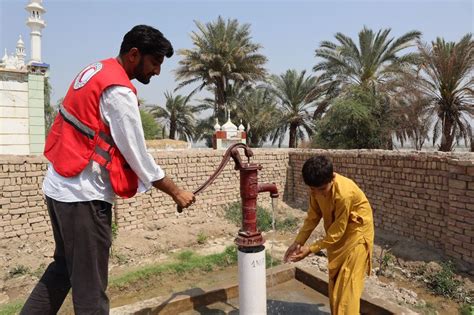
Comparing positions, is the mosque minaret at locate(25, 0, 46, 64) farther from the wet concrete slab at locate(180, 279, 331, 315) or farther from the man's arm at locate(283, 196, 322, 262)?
the man's arm at locate(283, 196, 322, 262)

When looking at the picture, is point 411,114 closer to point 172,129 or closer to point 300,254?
point 300,254

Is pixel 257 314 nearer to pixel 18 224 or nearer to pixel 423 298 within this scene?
pixel 423 298

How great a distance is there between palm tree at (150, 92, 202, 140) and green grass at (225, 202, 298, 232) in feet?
48.9

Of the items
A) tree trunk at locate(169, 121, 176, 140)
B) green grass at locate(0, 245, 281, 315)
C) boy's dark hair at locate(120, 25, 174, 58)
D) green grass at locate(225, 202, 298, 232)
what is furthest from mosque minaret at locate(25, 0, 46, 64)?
tree trunk at locate(169, 121, 176, 140)

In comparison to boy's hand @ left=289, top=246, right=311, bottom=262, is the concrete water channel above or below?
below

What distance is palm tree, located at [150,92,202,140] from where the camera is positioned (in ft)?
76.4

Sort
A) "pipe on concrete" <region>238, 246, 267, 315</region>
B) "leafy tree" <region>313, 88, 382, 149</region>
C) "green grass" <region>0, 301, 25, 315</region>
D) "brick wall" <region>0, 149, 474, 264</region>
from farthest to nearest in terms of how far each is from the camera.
→ "leafy tree" <region>313, 88, 382, 149</region>, "brick wall" <region>0, 149, 474, 264</region>, "green grass" <region>0, 301, 25, 315</region>, "pipe on concrete" <region>238, 246, 267, 315</region>

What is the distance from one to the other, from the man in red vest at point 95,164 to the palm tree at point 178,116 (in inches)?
850

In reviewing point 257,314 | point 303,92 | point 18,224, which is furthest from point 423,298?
point 303,92

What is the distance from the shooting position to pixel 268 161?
980 cm

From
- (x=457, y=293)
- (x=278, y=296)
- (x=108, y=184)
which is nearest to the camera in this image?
(x=108, y=184)

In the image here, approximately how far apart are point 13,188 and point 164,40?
5357 mm

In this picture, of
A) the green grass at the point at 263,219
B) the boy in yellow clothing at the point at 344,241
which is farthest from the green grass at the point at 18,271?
the boy in yellow clothing at the point at 344,241

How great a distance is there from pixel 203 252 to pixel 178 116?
17.9 meters
